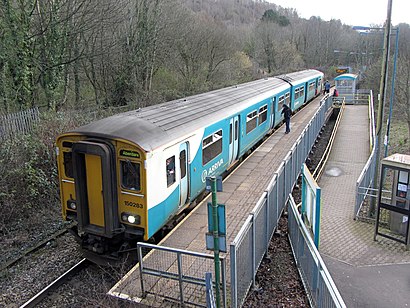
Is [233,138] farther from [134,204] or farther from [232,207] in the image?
[134,204]

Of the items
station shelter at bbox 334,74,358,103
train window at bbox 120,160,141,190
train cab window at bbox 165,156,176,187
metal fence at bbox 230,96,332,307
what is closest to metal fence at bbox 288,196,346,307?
metal fence at bbox 230,96,332,307

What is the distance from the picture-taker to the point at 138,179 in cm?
734

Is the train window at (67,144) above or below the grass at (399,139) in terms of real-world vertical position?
above

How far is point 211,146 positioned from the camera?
1061 cm

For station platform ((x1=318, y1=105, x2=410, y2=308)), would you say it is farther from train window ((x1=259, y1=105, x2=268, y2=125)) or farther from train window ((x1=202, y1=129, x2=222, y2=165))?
train window ((x1=202, y1=129, x2=222, y2=165))

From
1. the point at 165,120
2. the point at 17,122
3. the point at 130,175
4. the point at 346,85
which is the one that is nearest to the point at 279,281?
the point at 130,175

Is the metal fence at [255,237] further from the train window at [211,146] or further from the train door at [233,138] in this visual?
the train door at [233,138]

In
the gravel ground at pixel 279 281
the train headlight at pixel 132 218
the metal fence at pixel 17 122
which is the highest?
the metal fence at pixel 17 122

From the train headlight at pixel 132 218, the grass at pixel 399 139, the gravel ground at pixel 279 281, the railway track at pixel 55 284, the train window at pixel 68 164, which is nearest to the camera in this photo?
the gravel ground at pixel 279 281

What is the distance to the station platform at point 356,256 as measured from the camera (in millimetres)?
7491

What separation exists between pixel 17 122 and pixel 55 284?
10.1 m

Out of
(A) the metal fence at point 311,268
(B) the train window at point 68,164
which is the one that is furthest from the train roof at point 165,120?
(A) the metal fence at point 311,268

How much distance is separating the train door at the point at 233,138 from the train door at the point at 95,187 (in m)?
5.61

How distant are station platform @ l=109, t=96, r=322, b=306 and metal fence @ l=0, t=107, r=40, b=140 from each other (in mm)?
8820
